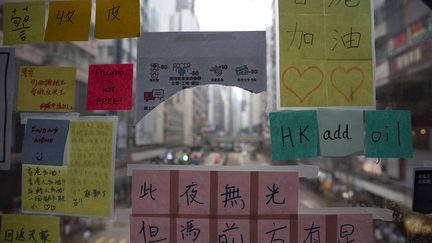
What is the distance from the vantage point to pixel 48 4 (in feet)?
3.97

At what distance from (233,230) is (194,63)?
59 cm

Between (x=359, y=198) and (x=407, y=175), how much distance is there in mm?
188

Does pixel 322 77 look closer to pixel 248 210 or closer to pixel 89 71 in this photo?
pixel 248 210

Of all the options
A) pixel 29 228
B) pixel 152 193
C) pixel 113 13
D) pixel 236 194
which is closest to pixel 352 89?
pixel 236 194

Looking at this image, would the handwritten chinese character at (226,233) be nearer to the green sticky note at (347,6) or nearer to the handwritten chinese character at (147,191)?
the handwritten chinese character at (147,191)

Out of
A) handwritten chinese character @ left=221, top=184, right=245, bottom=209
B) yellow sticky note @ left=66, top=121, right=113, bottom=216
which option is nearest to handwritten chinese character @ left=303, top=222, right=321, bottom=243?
handwritten chinese character @ left=221, top=184, right=245, bottom=209

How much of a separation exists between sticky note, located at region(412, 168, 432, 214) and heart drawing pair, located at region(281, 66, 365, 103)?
1.11 ft

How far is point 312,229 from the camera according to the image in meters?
1.05

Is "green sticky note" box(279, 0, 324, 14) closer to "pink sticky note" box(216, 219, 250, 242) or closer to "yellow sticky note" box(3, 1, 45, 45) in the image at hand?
"pink sticky note" box(216, 219, 250, 242)

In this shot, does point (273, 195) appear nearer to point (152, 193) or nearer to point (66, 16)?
point (152, 193)

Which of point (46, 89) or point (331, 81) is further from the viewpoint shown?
Result: point (46, 89)

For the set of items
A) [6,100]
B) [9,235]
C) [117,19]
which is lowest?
[9,235]

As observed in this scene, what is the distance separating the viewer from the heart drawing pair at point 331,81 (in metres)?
1.05

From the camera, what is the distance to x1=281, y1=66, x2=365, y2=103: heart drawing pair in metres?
1.05
